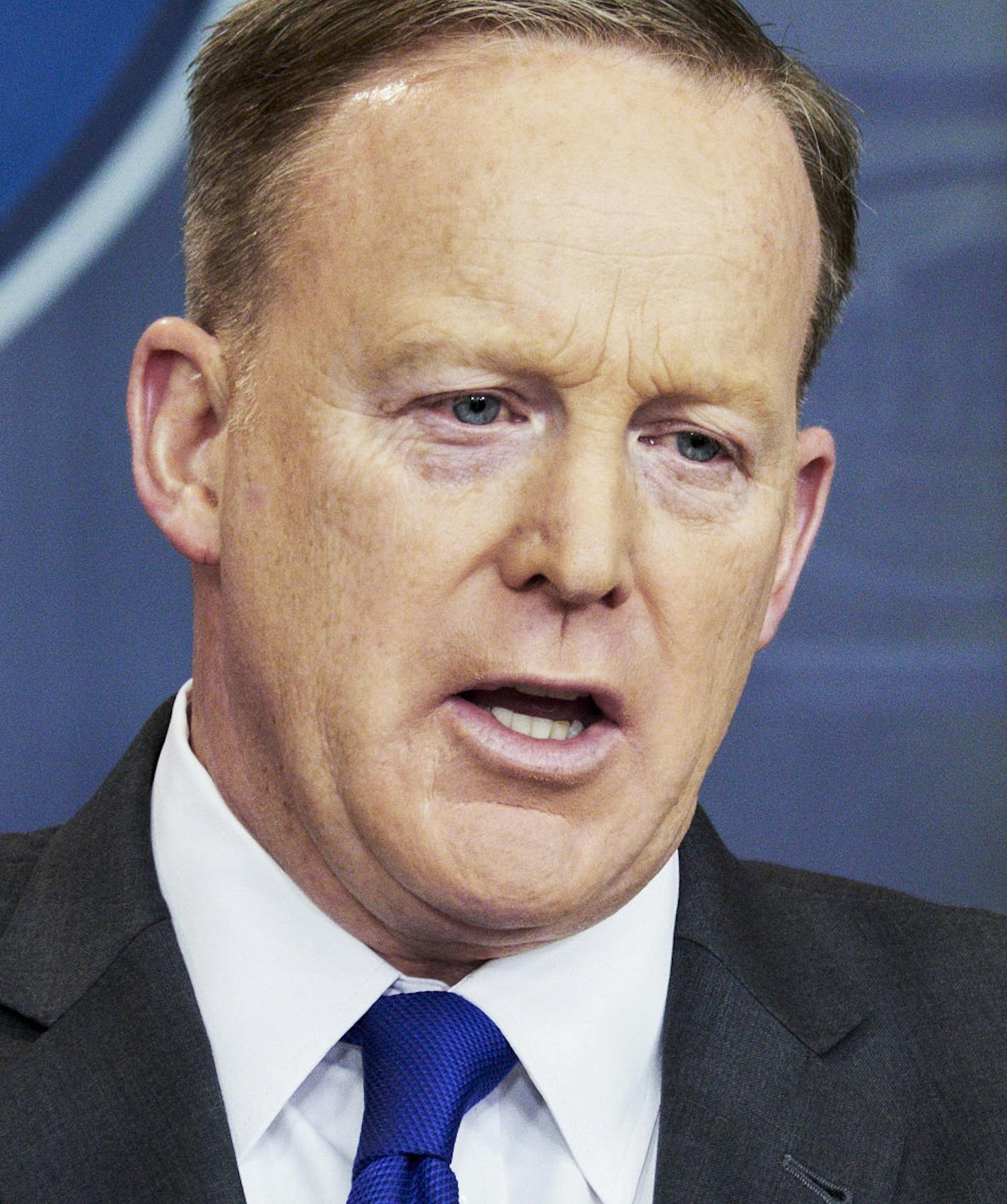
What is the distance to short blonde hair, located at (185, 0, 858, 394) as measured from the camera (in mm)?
1894

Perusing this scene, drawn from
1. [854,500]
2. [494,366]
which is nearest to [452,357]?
[494,366]

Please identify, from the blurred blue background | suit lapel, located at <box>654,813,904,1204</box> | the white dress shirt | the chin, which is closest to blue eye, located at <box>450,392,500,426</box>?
the chin

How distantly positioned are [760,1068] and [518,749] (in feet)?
1.72

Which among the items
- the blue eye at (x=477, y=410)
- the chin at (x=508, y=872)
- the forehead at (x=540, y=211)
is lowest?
the chin at (x=508, y=872)

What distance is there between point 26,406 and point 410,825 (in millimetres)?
1107

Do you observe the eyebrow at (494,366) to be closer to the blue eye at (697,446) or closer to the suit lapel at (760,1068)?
the blue eye at (697,446)

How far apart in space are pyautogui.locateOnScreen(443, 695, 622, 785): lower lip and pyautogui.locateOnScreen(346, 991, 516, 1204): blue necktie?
0.97 feet

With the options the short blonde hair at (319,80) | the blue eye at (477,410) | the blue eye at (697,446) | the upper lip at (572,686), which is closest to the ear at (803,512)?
the short blonde hair at (319,80)

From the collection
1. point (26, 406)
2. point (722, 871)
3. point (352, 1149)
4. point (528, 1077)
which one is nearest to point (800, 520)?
point (722, 871)

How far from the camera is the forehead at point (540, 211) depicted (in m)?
1.81

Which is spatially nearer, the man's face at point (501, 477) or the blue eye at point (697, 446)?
the man's face at point (501, 477)

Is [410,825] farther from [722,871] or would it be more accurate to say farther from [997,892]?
[997,892]

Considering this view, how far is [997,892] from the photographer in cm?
287

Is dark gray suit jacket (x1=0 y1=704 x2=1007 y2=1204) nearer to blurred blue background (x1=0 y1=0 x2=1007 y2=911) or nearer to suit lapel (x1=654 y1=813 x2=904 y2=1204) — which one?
suit lapel (x1=654 y1=813 x2=904 y2=1204)
